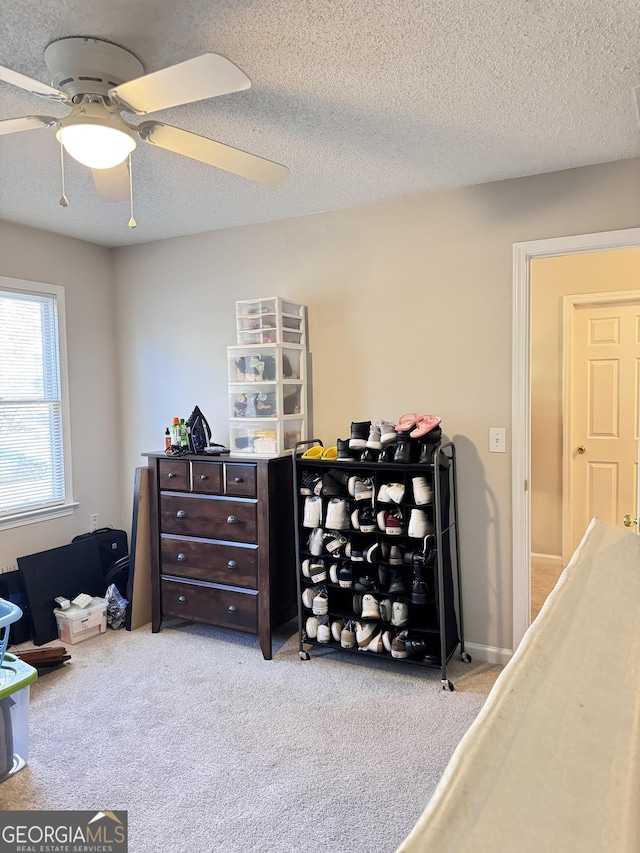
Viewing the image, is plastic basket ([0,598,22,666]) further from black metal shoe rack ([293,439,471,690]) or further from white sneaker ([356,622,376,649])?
white sneaker ([356,622,376,649])

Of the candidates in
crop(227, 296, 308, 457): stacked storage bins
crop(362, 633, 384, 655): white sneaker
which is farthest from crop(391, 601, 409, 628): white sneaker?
crop(227, 296, 308, 457): stacked storage bins

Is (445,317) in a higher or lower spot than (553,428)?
higher

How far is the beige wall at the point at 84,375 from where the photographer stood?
12.3 ft

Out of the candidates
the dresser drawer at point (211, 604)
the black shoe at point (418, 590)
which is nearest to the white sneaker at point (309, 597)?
the dresser drawer at point (211, 604)

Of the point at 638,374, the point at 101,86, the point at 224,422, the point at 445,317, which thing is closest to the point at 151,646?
the point at 224,422

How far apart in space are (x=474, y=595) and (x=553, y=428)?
6.28 ft

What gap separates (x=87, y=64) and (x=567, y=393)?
383cm

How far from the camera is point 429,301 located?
3.20m

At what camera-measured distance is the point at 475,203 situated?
3041 mm

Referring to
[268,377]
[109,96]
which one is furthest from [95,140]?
[268,377]

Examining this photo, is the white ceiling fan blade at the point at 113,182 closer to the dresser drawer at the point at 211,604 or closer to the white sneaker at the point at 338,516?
the white sneaker at the point at 338,516

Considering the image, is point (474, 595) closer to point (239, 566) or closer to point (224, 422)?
point (239, 566)

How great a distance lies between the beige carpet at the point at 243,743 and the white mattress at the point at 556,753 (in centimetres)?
176
